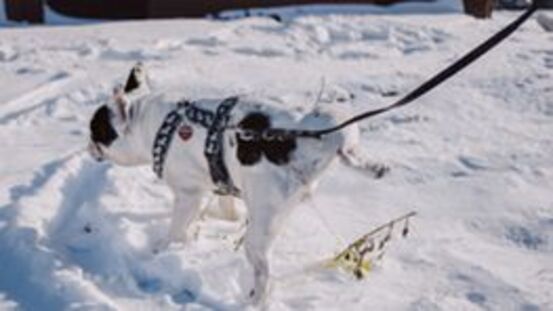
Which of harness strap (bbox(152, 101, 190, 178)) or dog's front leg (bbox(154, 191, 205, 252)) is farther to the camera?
dog's front leg (bbox(154, 191, 205, 252))

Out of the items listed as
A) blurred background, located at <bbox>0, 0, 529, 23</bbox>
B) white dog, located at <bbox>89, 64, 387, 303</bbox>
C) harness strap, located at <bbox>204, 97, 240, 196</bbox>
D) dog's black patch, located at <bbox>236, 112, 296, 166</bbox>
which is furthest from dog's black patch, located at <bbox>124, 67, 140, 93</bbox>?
blurred background, located at <bbox>0, 0, 529, 23</bbox>

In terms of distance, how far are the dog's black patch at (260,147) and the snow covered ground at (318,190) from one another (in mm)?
191

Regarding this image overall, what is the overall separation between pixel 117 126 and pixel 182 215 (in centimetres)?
56

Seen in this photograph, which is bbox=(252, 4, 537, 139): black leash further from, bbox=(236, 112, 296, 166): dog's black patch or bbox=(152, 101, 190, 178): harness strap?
bbox=(152, 101, 190, 178): harness strap

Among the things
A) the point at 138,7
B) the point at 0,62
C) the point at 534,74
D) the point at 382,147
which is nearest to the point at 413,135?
the point at 382,147

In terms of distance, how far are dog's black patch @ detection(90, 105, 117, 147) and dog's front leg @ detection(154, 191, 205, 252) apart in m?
0.48

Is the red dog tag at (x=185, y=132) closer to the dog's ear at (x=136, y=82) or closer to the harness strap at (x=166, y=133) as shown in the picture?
the harness strap at (x=166, y=133)

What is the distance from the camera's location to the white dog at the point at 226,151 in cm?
383

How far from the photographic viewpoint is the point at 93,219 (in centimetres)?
502

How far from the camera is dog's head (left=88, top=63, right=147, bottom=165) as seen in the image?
4.56 m

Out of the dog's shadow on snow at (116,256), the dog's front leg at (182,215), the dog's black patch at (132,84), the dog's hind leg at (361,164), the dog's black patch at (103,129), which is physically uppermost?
the dog's black patch at (132,84)

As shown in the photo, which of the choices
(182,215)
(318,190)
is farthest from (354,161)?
(318,190)

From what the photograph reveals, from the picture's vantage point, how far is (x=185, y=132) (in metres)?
4.25

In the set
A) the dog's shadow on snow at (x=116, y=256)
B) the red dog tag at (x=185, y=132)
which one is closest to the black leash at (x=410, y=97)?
the red dog tag at (x=185, y=132)
